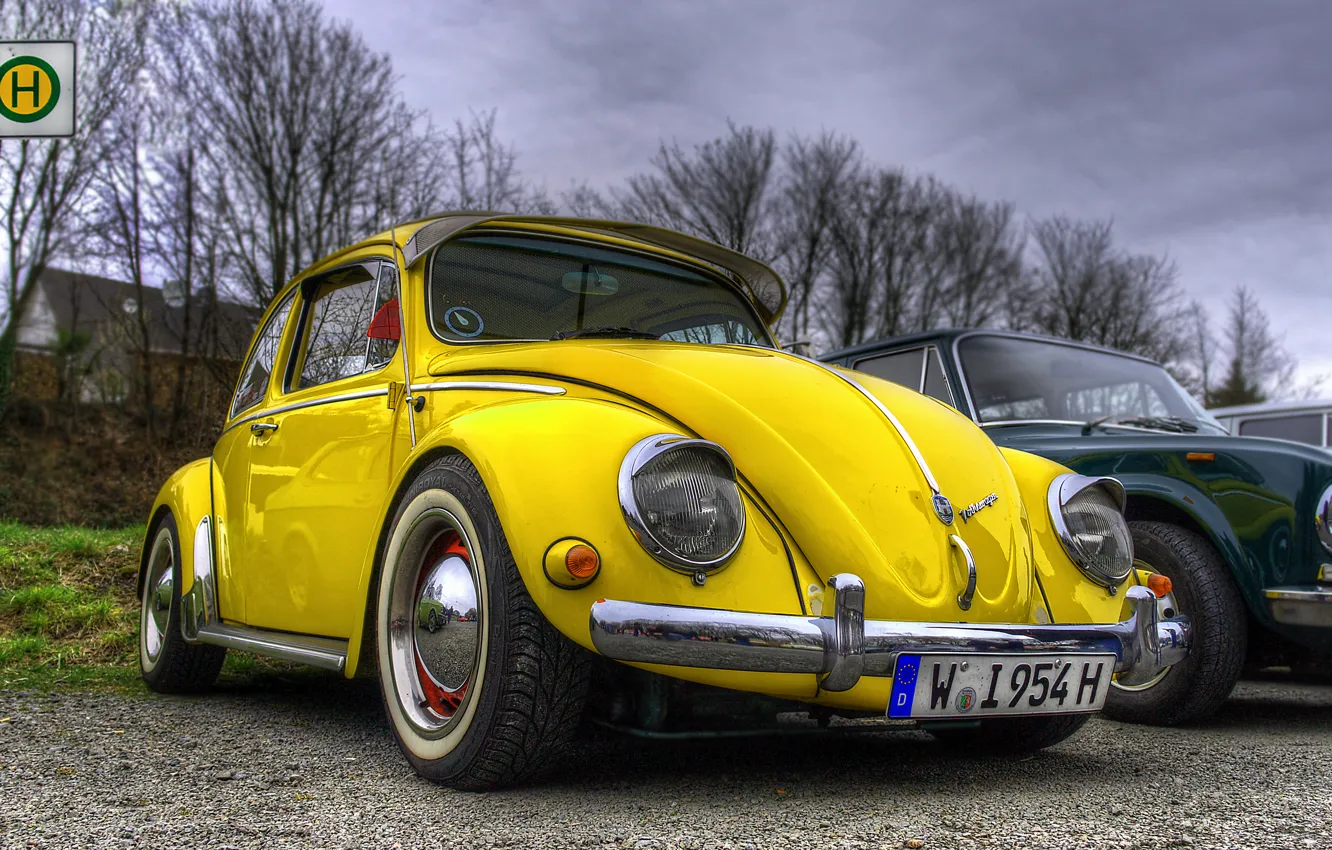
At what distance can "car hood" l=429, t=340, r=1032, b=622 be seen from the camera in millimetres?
2428

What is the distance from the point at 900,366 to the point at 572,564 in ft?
12.3

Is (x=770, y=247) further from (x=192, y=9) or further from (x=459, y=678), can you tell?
(x=459, y=678)

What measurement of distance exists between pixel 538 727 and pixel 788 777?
29.8 inches

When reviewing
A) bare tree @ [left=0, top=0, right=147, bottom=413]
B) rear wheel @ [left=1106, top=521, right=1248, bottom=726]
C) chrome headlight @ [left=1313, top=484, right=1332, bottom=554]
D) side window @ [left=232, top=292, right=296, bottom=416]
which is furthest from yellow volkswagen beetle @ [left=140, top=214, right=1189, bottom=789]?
bare tree @ [left=0, top=0, right=147, bottom=413]

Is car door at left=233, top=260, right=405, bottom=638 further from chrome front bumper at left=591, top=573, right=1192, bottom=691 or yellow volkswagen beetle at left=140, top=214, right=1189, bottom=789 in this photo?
chrome front bumper at left=591, top=573, right=1192, bottom=691

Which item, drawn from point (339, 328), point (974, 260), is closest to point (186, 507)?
point (339, 328)

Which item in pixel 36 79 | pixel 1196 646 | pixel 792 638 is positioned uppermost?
pixel 36 79

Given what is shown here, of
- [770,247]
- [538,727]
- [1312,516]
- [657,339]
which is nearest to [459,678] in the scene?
[538,727]

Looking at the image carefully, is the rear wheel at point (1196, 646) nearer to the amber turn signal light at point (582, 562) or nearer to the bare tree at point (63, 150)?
the amber turn signal light at point (582, 562)

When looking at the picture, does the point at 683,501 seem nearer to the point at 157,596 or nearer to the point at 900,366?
the point at 157,596

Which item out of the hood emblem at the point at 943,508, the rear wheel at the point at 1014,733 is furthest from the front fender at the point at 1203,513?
the hood emblem at the point at 943,508

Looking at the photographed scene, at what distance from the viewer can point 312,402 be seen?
3711 millimetres

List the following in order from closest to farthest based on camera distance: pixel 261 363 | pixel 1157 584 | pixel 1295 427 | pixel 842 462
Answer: pixel 842 462 → pixel 1157 584 → pixel 261 363 → pixel 1295 427

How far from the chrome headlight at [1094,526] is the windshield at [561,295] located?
1325mm
